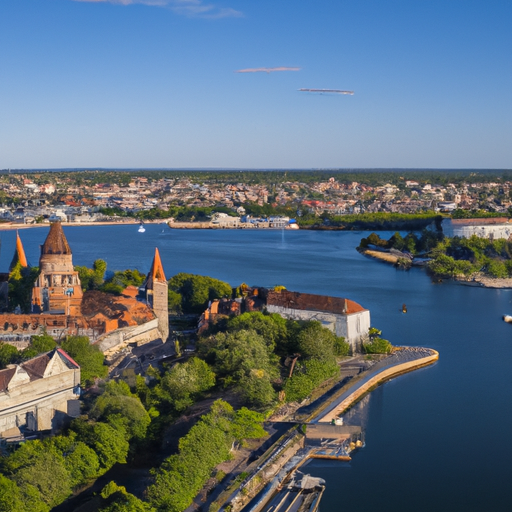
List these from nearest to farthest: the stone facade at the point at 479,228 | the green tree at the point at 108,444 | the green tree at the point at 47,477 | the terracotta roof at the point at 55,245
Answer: the green tree at the point at 47,477, the green tree at the point at 108,444, the terracotta roof at the point at 55,245, the stone facade at the point at 479,228

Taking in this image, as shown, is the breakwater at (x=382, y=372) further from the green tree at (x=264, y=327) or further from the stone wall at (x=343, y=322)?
the green tree at (x=264, y=327)

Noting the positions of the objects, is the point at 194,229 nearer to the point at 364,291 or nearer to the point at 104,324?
the point at 364,291

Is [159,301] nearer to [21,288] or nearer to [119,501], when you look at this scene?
[21,288]

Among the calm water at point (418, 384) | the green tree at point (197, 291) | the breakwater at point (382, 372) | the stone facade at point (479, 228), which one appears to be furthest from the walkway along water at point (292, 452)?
the stone facade at point (479, 228)

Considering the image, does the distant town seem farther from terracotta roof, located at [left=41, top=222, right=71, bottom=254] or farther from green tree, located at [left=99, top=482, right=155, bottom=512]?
green tree, located at [left=99, top=482, right=155, bottom=512]

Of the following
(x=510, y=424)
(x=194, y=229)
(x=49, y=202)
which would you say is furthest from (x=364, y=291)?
(x=49, y=202)

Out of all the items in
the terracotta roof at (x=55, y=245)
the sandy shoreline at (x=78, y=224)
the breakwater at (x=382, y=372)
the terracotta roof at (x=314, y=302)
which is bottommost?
the sandy shoreline at (x=78, y=224)

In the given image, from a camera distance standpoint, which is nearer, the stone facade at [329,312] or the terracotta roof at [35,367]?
the terracotta roof at [35,367]
